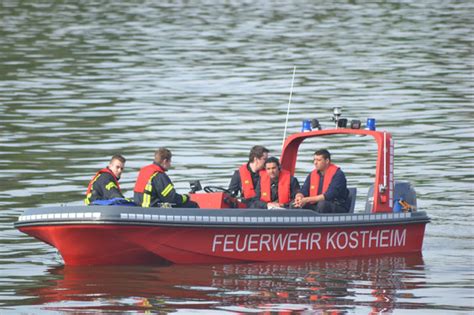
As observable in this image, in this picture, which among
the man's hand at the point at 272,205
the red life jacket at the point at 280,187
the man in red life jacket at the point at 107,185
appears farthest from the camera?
the red life jacket at the point at 280,187

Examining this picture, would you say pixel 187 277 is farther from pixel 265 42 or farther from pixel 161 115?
pixel 265 42

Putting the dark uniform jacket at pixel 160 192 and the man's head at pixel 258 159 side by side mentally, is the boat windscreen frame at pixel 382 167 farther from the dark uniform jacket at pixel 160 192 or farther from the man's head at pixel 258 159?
the dark uniform jacket at pixel 160 192

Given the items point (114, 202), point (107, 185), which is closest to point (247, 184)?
point (107, 185)

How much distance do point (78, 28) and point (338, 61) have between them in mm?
16512

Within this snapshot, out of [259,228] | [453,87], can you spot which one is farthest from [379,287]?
A: [453,87]

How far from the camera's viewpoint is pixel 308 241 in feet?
58.3

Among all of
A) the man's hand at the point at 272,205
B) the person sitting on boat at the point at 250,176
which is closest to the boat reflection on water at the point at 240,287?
the man's hand at the point at 272,205

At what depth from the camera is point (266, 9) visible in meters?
72.6

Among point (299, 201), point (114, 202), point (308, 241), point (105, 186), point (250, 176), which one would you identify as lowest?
point (308, 241)

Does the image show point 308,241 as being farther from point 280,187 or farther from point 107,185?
point 107,185

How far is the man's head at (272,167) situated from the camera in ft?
59.8

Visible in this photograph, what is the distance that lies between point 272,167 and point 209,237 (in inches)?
67.3

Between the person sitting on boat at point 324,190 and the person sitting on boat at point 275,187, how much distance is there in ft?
0.62

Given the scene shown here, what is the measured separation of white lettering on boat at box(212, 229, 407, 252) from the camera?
1722 cm
